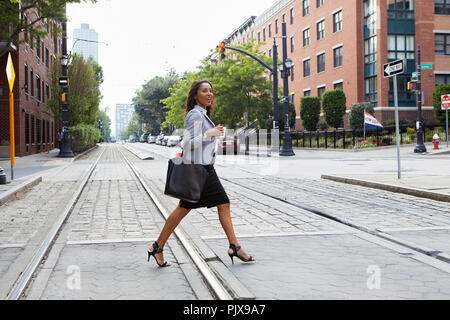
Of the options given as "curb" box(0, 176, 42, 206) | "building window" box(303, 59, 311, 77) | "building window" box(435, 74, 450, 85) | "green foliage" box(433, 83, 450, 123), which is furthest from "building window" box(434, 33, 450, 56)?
"curb" box(0, 176, 42, 206)

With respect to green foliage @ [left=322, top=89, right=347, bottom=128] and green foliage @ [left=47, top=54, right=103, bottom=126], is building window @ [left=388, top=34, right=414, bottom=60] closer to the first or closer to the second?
green foliage @ [left=322, top=89, right=347, bottom=128]

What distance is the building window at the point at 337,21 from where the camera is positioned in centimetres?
4047

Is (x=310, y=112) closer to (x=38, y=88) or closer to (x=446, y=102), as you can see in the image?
(x=446, y=102)

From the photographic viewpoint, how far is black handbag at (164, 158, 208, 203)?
14.6 feet

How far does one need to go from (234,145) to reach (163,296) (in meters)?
27.6

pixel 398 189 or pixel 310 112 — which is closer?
pixel 398 189

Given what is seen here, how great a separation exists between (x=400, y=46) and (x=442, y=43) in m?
3.31

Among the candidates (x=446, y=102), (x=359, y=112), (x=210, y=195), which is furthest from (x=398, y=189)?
(x=359, y=112)

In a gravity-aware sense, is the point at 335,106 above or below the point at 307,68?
below

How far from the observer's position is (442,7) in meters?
36.9

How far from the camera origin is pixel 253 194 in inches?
416

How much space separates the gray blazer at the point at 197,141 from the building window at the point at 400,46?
115ft

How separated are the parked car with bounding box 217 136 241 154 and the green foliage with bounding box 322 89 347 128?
867 cm
